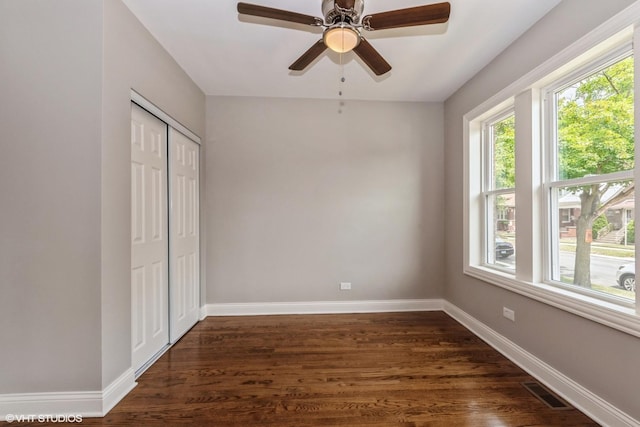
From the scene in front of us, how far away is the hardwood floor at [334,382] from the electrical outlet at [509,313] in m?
0.35

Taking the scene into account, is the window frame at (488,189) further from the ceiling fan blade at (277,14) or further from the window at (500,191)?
the ceiling fan blade at (277,14)

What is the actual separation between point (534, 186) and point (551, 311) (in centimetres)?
95

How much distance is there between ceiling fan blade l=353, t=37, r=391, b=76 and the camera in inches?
74.6

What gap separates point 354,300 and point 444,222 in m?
1.55

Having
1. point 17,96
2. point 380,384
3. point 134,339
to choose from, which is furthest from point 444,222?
point 17,96

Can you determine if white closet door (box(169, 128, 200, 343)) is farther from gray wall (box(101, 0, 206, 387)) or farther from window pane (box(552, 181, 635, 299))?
window pane (box(552, 181, 635, 299))

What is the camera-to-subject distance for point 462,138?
3.31 meters

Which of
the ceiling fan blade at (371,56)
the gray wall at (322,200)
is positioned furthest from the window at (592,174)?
the gray wall at (322,200)

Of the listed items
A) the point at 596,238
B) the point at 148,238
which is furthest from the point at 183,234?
the point at 596,238

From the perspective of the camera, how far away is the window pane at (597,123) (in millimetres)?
1729

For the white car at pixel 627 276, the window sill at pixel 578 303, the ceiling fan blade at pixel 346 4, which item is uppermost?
the ceiling fan blade at pixel 346 4

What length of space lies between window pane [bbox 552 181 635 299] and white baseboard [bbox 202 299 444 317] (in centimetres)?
172

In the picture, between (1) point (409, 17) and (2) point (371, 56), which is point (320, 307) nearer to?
(2) point (371, 56)

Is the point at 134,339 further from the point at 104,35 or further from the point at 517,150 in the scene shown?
the point at 517,150
